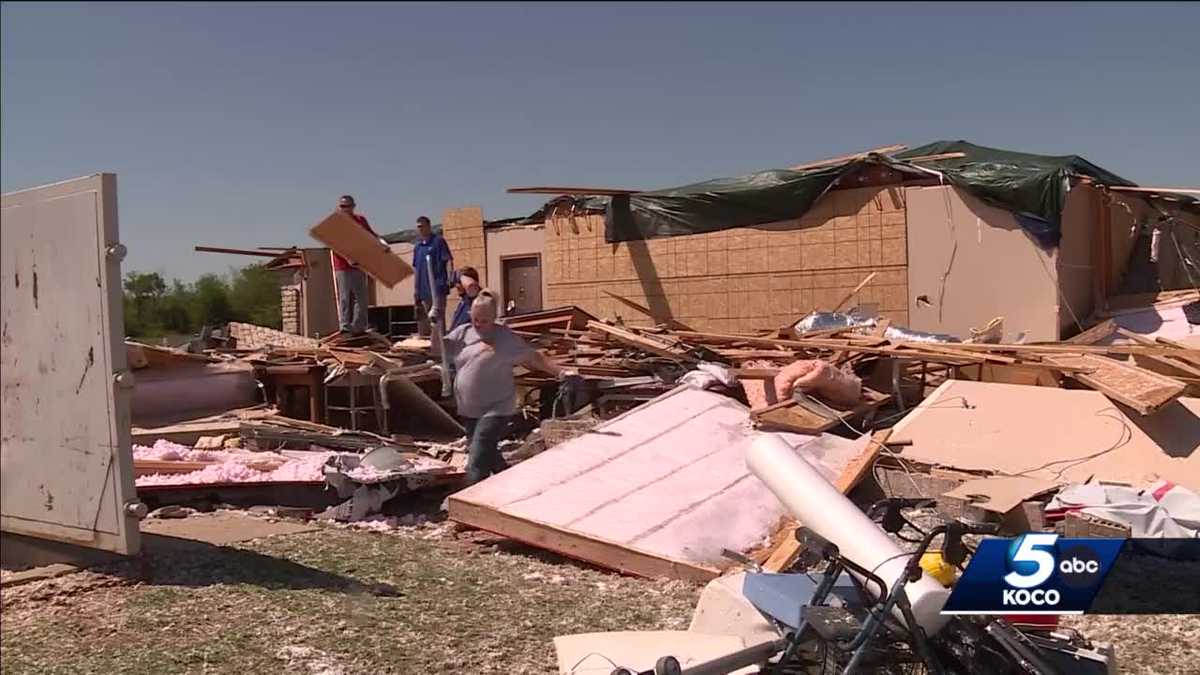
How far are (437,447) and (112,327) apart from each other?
4.72 metres

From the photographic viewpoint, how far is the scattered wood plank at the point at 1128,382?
7.48m

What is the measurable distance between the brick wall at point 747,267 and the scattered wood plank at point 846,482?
582 cm

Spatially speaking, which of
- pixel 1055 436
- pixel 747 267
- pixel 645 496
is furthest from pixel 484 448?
pixel 747 267

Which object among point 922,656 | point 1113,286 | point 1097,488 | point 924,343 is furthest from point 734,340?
point 922,656

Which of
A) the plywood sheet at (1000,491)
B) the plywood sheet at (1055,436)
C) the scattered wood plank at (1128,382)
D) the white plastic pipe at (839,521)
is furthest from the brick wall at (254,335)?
the white plastic pipe at (839,521)

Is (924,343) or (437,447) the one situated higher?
(924,343)

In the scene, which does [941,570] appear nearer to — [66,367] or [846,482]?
[846,482]

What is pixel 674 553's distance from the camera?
238 inches

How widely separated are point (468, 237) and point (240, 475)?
999 centimetres

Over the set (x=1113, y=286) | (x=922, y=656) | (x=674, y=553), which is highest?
(x=1113, y=286)

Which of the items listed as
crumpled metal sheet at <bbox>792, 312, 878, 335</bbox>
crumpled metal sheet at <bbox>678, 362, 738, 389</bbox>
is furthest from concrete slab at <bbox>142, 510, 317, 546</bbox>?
crumpled metal sheet at <bbox>792, 312, 878, 335</bbox>

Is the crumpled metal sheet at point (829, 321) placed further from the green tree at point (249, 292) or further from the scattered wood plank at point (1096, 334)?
the green tree at point (249, 292)

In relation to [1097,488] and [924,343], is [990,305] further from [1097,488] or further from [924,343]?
[1097,488]

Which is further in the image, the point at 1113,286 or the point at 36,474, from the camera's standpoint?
the point at 1113,286
